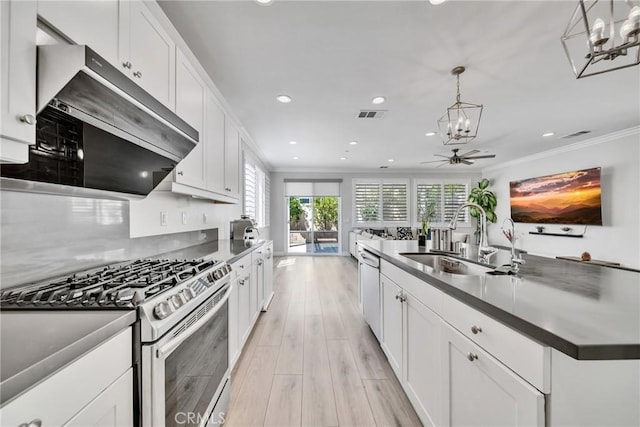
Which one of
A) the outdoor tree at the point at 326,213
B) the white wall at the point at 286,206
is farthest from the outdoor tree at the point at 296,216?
the outdoor tree at the point at 326,213

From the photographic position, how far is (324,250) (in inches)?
311

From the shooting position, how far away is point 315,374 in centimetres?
194

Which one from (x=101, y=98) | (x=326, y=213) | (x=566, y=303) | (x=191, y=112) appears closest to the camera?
(x=566, y=303)

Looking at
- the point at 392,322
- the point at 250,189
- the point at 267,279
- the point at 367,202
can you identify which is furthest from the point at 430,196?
the point at 392,322

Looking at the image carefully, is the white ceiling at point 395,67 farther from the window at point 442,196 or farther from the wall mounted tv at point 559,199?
the window at point 442,196

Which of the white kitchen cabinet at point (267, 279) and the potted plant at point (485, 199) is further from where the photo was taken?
the potted plant at point (485, 199)

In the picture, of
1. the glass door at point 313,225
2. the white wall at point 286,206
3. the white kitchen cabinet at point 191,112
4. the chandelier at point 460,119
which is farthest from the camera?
the glass door at point 313,225

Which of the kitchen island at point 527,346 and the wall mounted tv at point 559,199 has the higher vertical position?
the wall mounted tv at point 559,199

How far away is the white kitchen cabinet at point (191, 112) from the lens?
1797 millimetres

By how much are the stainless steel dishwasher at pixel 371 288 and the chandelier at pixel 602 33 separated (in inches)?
69.7

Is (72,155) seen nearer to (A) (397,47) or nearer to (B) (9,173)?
(B) (9,173)

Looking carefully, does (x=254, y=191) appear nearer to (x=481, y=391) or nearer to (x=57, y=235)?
(x=57, y=235)

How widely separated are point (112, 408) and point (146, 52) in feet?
5.57

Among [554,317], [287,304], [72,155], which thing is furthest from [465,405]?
[287,304]
